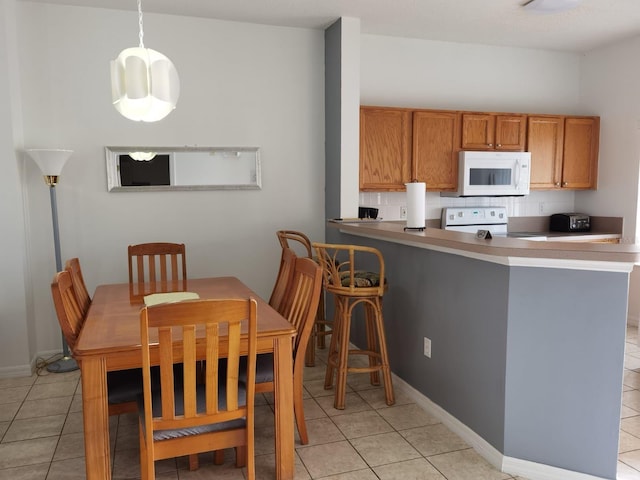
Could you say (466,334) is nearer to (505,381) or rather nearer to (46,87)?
(505,381)

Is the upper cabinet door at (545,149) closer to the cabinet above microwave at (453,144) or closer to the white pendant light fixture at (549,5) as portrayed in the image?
the cabinet above microwave at (453,144)

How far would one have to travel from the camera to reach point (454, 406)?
280cm

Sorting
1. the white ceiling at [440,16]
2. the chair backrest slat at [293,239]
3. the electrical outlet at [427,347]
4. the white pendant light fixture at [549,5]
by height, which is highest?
the white ceiling at [440,16]

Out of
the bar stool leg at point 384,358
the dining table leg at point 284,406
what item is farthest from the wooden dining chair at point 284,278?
the dining table leg at point 284,406

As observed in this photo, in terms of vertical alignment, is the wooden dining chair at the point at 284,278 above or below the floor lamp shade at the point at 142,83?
below

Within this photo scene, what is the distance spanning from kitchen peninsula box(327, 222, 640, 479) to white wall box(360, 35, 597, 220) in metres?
2.44

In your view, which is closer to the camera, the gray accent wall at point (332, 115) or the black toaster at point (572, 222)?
the gray accent wall at point (332, 115)

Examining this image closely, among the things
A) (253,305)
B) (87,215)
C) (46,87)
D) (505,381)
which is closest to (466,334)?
(505,381)

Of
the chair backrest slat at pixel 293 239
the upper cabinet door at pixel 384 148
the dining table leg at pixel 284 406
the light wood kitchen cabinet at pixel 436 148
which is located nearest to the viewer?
the dining table leg at pixel 284 406

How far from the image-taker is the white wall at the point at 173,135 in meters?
3.85

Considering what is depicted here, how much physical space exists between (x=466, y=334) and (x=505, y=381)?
0.34 metres

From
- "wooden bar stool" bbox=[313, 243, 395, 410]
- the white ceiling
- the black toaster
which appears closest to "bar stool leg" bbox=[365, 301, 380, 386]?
"wooden bar stool" bbox=[313, 243, 395, 410]

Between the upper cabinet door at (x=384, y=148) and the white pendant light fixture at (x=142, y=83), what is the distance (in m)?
2.34

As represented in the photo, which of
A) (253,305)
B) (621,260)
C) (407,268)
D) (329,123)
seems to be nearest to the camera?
(253,305)
